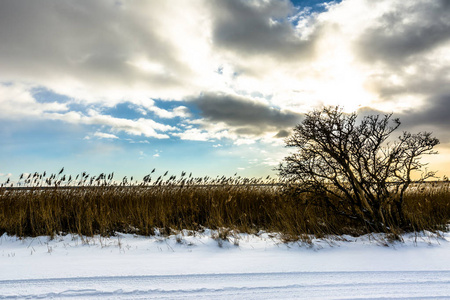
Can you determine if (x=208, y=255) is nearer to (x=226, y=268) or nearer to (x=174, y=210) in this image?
(x=226, y=268)

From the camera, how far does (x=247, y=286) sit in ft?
10.5

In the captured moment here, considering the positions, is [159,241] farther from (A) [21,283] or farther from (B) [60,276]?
(A) [21,283]

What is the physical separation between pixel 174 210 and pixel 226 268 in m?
3.89

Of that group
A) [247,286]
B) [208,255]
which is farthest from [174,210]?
[247,286]

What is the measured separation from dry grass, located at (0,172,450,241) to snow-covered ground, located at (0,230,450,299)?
58 cm

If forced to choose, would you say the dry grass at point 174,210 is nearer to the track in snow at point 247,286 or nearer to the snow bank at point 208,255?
the snow bank at point 208,255

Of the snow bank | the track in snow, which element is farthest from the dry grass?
the track in snow

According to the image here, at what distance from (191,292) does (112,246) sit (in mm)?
2648

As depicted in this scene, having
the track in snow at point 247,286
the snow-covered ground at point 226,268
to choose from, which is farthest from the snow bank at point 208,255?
the track in snow at point 247,286

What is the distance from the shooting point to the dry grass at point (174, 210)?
6016 mm

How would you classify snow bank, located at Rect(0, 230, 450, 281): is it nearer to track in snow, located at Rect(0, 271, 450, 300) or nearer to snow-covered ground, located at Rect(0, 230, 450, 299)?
snow-covered ground, located at Rect(0, 230, 450, 299)

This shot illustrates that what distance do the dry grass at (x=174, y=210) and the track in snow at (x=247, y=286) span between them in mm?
1668

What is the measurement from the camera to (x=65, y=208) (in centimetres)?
716

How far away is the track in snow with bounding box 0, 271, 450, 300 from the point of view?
3008mm
